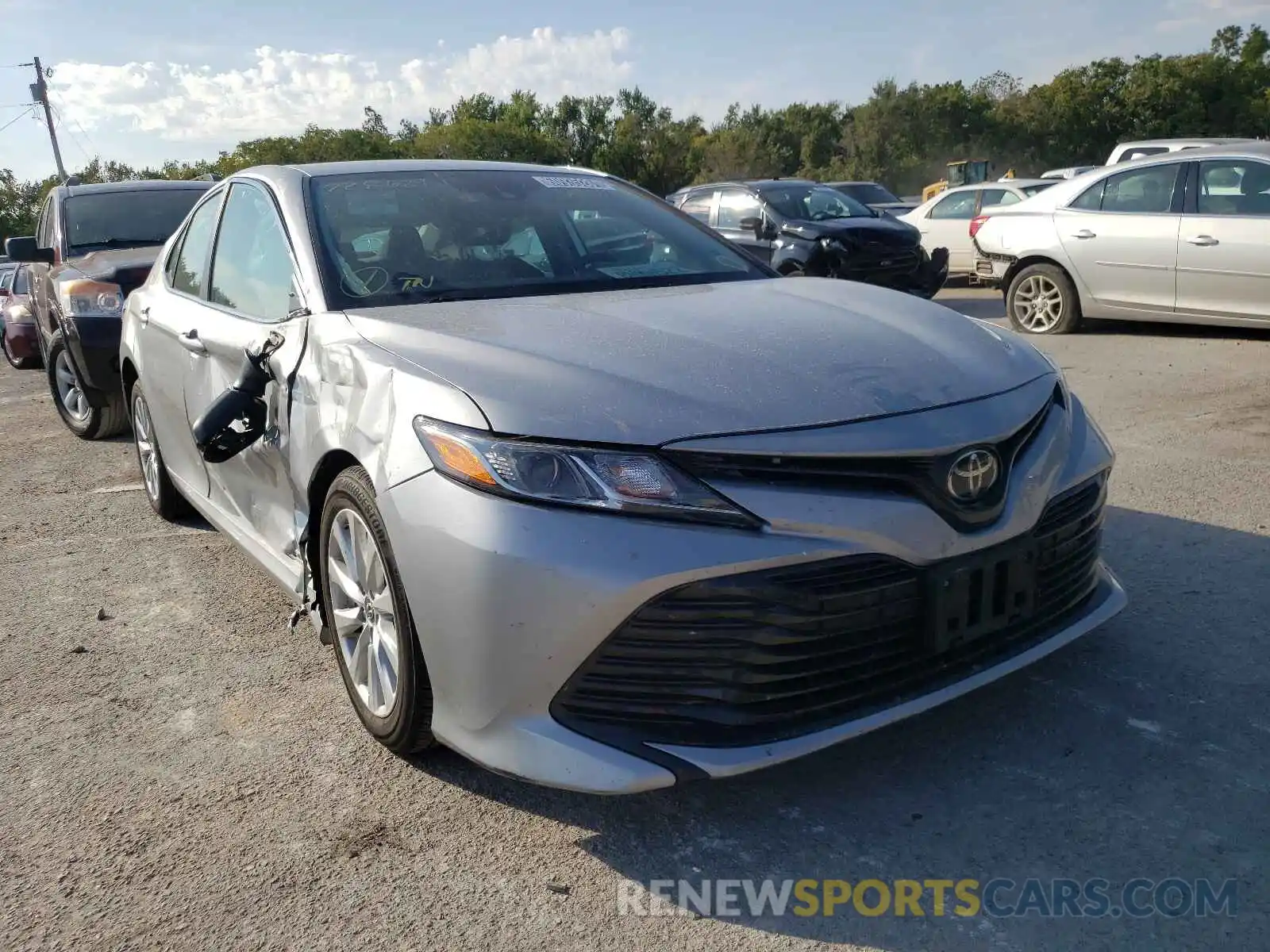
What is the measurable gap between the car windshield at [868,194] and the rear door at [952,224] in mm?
4086

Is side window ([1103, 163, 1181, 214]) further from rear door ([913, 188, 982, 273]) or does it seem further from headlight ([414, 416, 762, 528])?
headlight ([414, 416, 762, 528])

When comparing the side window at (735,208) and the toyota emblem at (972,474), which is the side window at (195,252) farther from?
the side window at (735,208)

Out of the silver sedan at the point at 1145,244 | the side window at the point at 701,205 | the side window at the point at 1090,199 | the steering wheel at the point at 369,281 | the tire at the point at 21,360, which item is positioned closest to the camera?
the steering wheel at the point at 369,281

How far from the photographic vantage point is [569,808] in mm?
2697

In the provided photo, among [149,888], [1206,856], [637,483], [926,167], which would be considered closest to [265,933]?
[149,888]

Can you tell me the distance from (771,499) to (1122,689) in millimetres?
1417

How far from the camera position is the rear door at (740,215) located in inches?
474

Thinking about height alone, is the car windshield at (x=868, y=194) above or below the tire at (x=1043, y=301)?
above

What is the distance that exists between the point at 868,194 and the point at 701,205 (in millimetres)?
7123

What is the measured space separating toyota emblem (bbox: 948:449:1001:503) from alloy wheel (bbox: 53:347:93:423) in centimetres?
680

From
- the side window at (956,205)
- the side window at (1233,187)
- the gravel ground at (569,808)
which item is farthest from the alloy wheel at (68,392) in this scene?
the side window at (956,205)

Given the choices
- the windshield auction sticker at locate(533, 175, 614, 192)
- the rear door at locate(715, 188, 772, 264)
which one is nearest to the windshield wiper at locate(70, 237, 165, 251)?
the windshield auction sticker at locate(533, 175, 614, 192)

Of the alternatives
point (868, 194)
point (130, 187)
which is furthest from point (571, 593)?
point (868, 194)

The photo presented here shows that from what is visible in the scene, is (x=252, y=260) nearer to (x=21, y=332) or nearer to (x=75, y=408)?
(x=75, y=408)
